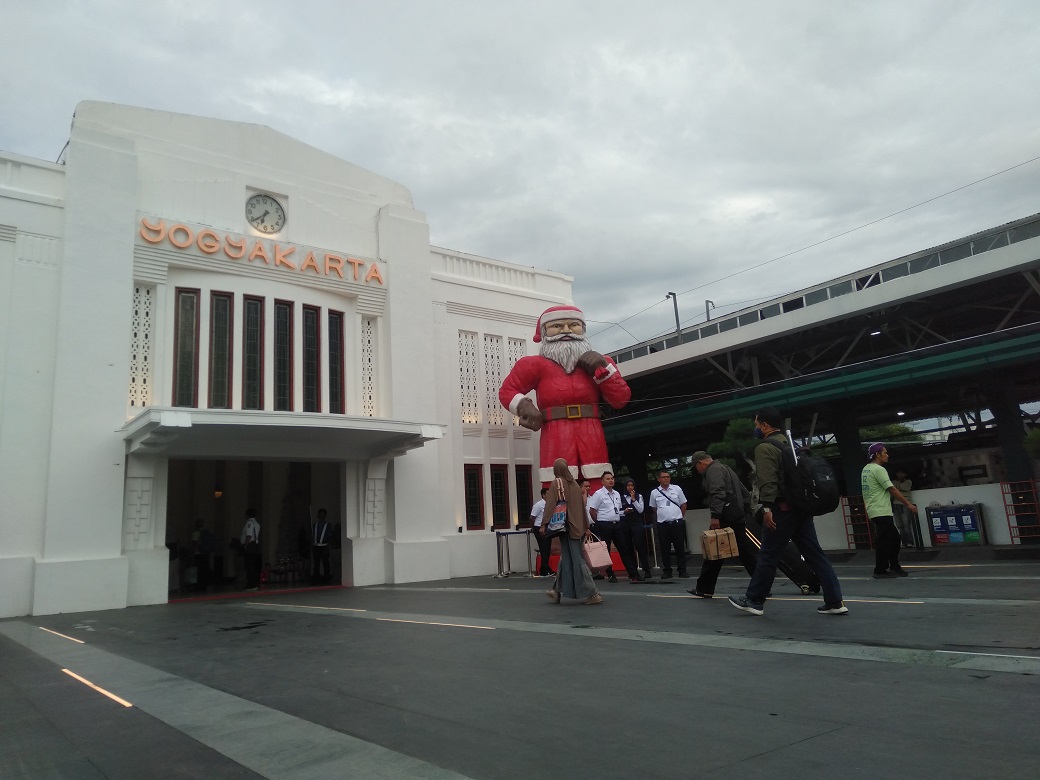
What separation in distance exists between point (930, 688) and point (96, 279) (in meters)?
15.4

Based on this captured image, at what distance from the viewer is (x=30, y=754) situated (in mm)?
Answer: 3578

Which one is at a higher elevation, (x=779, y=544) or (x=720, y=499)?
(x=720, y=499)

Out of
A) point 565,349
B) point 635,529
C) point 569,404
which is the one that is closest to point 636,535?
point 635,529

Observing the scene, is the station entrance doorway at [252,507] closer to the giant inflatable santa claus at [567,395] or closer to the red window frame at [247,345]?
the red window frame at [247,345]

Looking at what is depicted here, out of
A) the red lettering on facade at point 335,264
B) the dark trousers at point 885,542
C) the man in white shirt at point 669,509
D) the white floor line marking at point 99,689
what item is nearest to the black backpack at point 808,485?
the dark trousers at point 885,542

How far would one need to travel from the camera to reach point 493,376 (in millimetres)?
21016

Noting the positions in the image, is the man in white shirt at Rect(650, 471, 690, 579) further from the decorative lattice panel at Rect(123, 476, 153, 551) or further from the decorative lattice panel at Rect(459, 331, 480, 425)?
the decorative lattice panel at Rect(123, 476, 153, 551)

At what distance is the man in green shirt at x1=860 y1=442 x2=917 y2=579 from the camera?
977 centimetres

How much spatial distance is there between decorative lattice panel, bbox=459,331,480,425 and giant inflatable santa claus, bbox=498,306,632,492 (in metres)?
3.09

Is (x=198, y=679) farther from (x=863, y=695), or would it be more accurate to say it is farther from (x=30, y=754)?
(x=863, y=695)

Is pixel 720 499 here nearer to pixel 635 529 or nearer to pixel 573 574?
pixel 573 574

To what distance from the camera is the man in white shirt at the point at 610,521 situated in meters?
12.3

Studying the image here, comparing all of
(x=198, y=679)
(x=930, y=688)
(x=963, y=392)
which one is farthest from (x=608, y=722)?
(x=963, y=392)

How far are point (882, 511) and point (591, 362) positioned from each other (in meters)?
8.19
